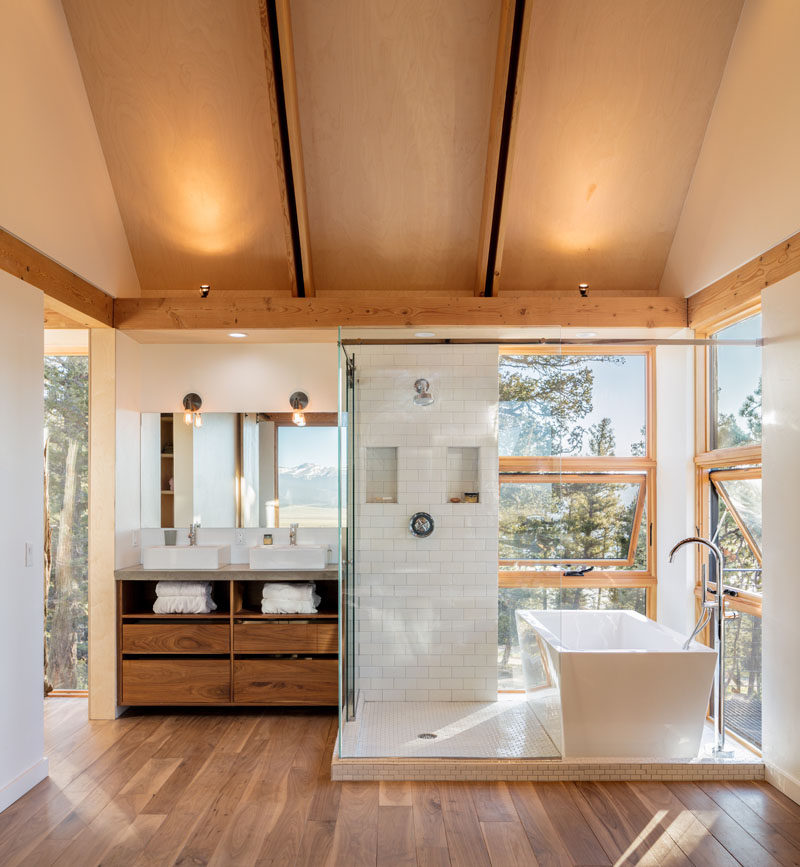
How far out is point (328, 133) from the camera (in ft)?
15.6

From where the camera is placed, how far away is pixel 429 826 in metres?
3.30

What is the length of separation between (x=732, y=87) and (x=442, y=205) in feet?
5.87

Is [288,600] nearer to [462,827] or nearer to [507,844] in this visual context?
[462,827]

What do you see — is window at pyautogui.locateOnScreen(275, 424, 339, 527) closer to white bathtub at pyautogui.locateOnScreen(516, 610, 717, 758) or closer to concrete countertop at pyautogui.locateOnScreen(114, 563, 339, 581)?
concrete countertop at pyautogui.locateOnScreen(114, 563, 339, 581)

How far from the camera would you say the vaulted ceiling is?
4.25 meters

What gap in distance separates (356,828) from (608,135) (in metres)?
4.02

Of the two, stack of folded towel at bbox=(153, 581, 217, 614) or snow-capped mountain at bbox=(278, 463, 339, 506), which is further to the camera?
snow-capped mountain at bbox=(278, 463, 339, 506)

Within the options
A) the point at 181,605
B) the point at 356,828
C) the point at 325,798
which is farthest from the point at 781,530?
the point at 181,605

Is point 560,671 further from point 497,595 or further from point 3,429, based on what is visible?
point 3,429

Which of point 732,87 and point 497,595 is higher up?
point 732,87

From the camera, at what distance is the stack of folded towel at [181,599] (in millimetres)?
5020

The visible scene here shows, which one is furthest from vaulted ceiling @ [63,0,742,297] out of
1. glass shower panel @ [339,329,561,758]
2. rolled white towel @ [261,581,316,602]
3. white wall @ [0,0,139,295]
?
rolled white towel @ [261,581,316,602]

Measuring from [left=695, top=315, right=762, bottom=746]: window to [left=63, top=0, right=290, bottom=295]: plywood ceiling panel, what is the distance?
9.67 ft

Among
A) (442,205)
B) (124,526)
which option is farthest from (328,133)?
(124,526)
